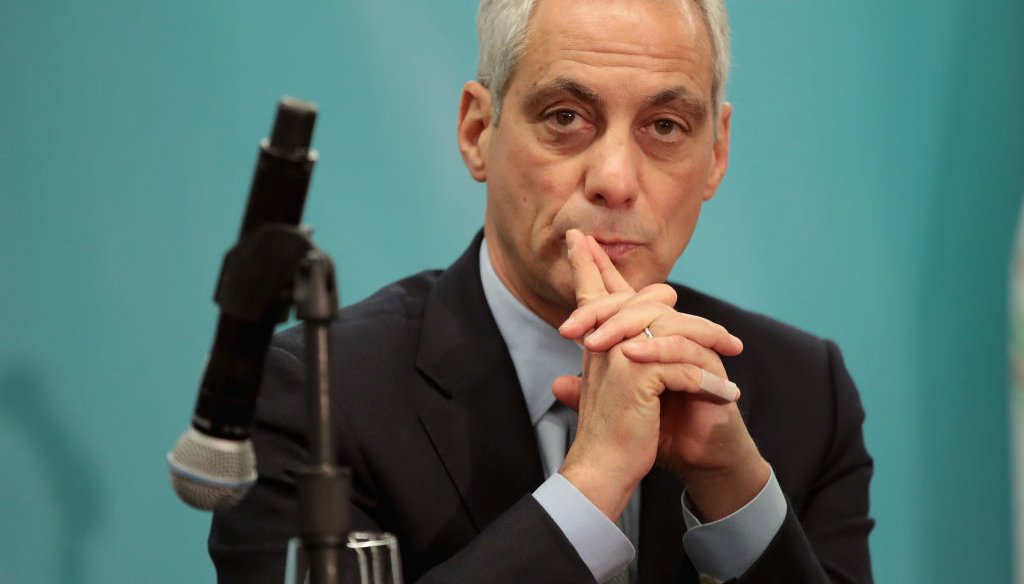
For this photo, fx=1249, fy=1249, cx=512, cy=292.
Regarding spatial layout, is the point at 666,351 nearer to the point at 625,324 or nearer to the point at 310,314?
the point at 625,324

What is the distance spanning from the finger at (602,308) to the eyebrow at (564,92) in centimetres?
38

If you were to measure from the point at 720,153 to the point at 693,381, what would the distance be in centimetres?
78

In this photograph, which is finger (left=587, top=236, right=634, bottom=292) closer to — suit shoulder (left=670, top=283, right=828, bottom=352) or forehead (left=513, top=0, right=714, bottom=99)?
forehead (left=513, top=0, right=714, bottom=99)

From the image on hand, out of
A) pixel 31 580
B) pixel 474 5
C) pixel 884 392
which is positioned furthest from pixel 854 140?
pixel 31 580

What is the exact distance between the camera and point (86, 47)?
2.89 metres

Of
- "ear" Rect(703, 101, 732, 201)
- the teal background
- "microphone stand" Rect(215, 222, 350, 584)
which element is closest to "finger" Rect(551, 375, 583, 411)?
"ear" Rect(703, 101, 732, 201)

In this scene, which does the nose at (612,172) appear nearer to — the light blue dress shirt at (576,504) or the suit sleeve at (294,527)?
the light blue dress shirt at (576,504)

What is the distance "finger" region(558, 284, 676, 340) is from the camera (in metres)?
2.00

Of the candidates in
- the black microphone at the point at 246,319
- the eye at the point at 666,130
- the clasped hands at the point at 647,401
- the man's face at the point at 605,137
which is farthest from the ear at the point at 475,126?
the black microphone at the point at 246,319

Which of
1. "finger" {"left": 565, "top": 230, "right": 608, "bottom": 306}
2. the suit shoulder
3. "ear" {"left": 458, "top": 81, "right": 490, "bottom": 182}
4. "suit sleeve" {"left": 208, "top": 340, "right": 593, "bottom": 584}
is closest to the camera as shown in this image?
"suit sleeve" {"left": 208, "top": 340, "right": 593, "bottom": 584}

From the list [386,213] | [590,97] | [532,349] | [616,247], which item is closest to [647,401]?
[616,247]

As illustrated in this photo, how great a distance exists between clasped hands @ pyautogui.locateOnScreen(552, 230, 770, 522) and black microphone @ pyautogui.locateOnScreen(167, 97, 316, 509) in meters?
0.74

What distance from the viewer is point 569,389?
7.01 feet

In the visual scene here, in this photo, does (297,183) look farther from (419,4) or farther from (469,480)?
(419,4)
